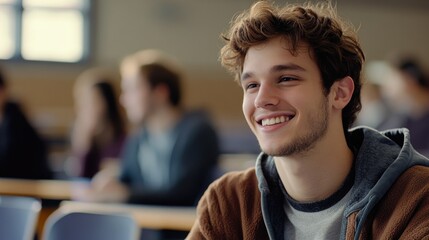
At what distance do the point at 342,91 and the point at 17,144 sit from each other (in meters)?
3.71

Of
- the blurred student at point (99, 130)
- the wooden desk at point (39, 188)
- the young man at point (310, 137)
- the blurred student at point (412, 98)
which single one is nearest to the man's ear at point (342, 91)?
the young man at point (310, 137)

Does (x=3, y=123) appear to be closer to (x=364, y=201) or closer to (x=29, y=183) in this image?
(x=29, y=183)

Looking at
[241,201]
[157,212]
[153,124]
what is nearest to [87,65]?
[153,124]

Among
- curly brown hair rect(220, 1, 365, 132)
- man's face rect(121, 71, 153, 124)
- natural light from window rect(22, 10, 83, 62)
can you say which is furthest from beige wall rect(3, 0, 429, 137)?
curly brown hair rect(220, 1, 365, 132)

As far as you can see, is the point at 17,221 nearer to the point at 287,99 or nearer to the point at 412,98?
the point at 287,99

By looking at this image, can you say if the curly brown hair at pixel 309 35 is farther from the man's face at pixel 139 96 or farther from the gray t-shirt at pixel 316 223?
the man's face at pixel 139 96

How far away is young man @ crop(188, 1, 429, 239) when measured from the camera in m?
1.99

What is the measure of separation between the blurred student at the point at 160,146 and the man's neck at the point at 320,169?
2.21 metres

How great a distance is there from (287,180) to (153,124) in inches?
97.1

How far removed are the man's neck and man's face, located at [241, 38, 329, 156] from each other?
0.11 ft

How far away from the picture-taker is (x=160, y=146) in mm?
4520

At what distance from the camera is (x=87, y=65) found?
9969 mm

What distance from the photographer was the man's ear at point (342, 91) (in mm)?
2137

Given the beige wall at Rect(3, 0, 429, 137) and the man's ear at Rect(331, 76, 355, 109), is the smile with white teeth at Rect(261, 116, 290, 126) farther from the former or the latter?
the beige wall at Rect(3, 0, 429, 137)
